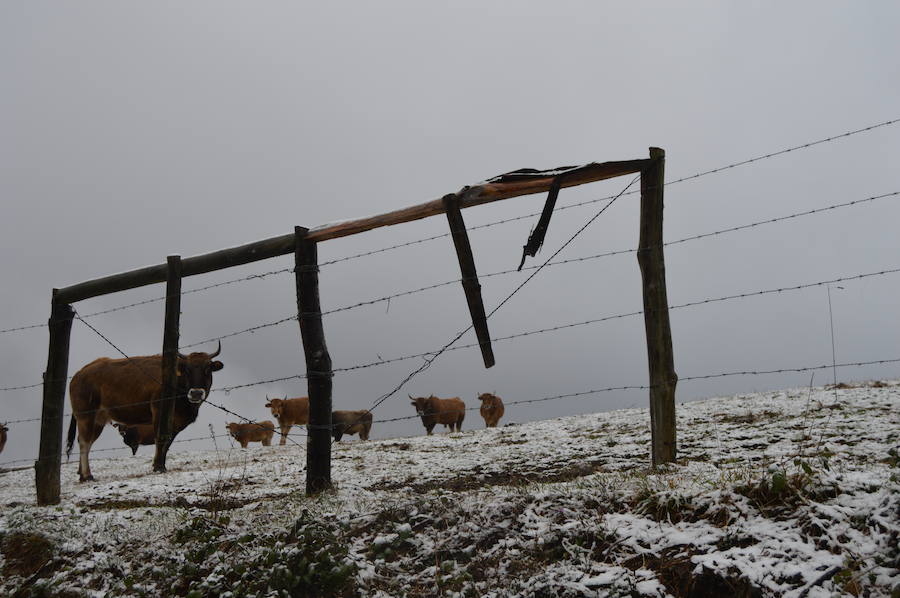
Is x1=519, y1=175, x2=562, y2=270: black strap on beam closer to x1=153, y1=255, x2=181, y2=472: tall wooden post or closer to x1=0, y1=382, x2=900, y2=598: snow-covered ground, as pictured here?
x1=0, y1=382, x2=900, y2=598: snow-covered ground

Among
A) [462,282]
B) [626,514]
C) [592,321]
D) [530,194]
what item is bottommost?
[626,514]

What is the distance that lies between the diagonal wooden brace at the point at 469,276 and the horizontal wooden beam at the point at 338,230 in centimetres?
11

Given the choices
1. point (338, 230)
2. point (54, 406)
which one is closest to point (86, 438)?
point (54, 406)

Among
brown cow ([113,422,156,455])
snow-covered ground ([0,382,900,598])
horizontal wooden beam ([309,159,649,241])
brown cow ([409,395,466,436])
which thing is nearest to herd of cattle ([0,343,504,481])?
snow-covered ground ([0,382,900,598])

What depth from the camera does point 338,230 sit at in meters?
7.22

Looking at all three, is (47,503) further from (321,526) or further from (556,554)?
(556,554)

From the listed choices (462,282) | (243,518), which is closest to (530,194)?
(462,282)

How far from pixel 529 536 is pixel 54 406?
773cm

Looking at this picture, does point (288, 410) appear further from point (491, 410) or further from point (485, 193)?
point (485, 193)

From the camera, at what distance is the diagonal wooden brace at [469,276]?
262 inches

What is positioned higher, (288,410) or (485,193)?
(485,193)

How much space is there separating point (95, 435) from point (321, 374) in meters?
9.03

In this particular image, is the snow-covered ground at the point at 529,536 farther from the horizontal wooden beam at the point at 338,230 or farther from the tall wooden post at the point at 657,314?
the horizontal wooden beam at the point at 338,230

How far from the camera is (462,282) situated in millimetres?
6688
